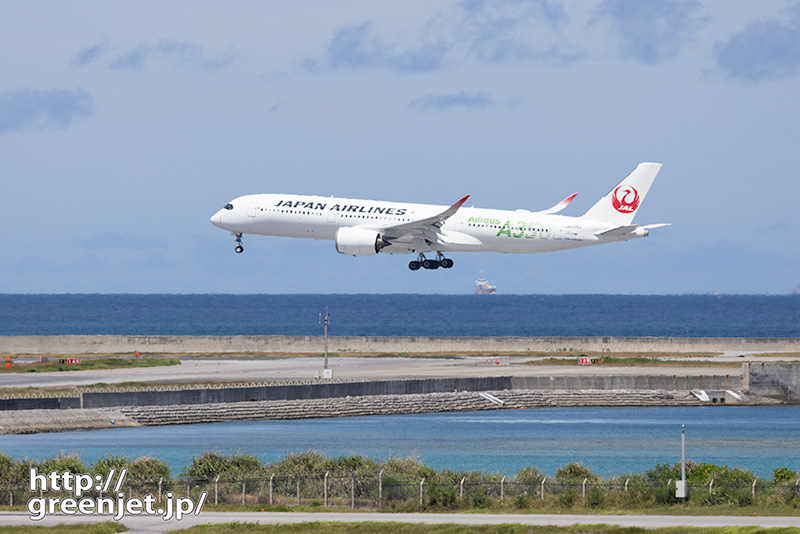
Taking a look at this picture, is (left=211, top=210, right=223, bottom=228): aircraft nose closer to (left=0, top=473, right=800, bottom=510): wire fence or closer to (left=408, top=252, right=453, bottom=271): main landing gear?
(left=408, top=252, right=453, bottom=271): main landing gear

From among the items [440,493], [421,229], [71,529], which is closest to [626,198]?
[421,229]

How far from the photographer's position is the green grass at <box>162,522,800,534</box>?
3180cm

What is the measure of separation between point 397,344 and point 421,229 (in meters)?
46.0

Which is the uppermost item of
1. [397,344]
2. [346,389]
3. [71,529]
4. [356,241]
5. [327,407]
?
[356,241]

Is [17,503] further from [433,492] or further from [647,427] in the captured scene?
[647,427]

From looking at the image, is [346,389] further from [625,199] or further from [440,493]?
[440,493]

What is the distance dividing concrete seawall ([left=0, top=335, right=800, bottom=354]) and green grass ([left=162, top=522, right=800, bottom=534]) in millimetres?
84696

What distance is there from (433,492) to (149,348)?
287 feet

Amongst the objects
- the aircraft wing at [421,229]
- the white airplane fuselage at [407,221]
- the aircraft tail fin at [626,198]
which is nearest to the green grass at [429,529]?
the aircraft wing at [421,229]

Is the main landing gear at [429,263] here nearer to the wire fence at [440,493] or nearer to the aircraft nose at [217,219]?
the aircraft nose at [217,219]

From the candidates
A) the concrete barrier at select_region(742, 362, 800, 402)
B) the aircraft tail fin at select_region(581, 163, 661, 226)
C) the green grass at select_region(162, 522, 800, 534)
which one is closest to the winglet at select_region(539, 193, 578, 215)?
the aircraft tail fin at select_region(581, 163, 661, 226)

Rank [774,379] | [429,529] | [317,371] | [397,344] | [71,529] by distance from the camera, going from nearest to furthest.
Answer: [71,529]
[429,529]
[317,371]
[774,379]
[397,344]

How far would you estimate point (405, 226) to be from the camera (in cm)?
7388

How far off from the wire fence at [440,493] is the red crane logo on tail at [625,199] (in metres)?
40.4
